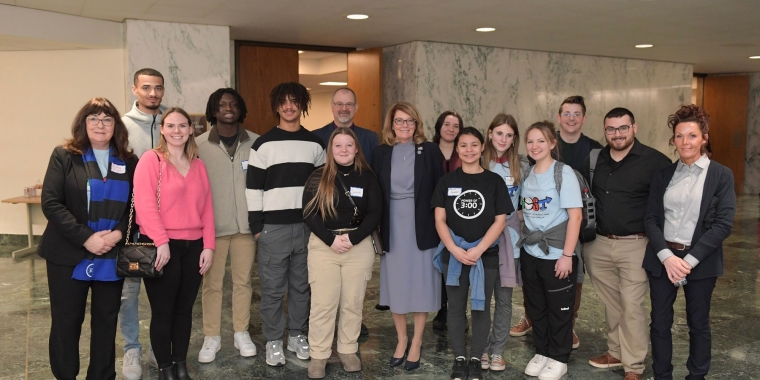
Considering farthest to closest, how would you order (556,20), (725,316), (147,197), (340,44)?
(340,44)
(556,20)
(725,316)
(147,197)

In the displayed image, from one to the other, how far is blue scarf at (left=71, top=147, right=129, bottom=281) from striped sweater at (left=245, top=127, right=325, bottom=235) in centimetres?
86

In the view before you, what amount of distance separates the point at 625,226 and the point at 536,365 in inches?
40.5

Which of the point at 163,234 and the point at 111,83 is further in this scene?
the point at 111,83

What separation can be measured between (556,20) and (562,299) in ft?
15.7

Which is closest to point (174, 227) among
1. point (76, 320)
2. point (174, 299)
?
point (174, 299)

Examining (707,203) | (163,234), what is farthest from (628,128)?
(163,234)

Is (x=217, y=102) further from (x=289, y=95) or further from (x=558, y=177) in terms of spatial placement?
(x=558, y=177)

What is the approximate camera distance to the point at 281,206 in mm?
3963

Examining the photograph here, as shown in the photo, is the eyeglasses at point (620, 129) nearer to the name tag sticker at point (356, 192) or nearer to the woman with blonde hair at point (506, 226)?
the woman with blonde hair at point (506, 226)

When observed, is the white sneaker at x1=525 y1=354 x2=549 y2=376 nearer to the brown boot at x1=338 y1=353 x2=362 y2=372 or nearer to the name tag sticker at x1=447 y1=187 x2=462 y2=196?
the brown boot at x1=338 y1=353 x2=362 y2=372

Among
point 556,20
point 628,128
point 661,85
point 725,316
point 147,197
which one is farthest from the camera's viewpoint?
point 661,85

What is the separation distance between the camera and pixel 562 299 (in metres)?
3.69

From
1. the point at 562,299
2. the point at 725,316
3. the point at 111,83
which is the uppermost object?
the point at 111,83

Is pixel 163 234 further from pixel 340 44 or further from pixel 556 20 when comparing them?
pixel 340 44
